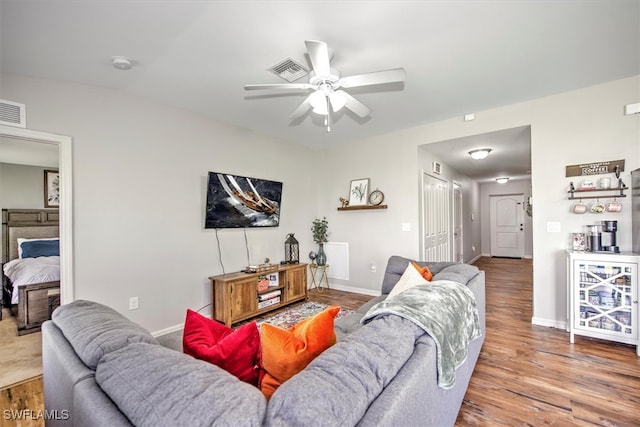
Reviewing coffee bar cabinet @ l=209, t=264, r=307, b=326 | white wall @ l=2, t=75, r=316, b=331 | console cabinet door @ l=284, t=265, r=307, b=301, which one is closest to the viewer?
white wall @ l=2, t=75, r=316, b=331

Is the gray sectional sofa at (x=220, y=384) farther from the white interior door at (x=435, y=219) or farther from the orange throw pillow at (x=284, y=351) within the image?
the white interior door at (x=435, y=219)

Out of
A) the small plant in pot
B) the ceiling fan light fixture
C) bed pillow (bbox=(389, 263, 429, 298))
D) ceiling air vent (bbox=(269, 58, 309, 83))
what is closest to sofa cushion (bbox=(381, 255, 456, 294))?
bed pillow (bbox=(389, 263, 429, 298))

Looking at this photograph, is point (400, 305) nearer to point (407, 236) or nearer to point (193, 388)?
point (193, 388)

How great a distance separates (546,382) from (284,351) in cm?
221

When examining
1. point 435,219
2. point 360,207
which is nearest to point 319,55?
point 360,207

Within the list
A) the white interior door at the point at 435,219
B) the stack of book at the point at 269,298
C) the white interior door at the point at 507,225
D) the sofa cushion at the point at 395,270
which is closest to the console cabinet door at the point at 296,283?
the stack of book at the point at 269,298

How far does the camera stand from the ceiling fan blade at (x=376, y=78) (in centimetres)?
194

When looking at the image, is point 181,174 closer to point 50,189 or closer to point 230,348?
point 230,348

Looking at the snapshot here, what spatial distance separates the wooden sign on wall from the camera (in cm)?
277

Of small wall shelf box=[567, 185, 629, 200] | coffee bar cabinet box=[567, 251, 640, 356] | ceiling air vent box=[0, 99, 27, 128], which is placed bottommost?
coffee bar cabinet box=[567, 251, 640, 356]

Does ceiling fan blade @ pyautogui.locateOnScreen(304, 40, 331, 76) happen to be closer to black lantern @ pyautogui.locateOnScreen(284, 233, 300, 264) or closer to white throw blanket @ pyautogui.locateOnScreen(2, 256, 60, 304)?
black lantern @ pyautogui.locateOnScreen(284, 233, 300, 264)

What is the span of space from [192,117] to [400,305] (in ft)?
10.5

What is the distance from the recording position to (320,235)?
4.91 m

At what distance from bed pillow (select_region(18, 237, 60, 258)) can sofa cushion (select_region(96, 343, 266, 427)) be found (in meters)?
4.94
